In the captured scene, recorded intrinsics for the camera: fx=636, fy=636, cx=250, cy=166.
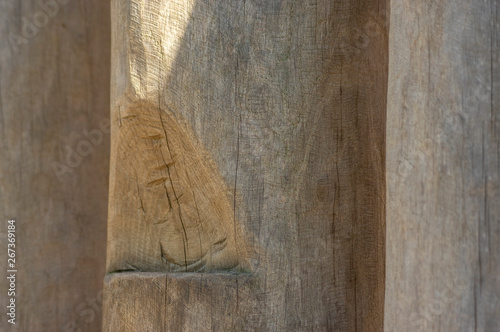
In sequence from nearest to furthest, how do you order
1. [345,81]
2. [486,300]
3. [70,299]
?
[486,300] → [345,81] → [70,299]

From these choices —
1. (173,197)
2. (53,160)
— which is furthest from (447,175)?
(53,160)

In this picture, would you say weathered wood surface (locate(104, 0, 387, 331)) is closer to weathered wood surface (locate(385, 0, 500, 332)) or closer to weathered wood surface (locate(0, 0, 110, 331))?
weathered wood surface (locate(385, 0, 500, 332))

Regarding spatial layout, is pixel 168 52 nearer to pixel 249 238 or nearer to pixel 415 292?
pixel 249 238

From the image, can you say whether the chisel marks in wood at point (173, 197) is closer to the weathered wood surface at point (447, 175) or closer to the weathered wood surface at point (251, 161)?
the weathered wood surface at point (251, 161)

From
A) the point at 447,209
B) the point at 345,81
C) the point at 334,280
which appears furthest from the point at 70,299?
the point at 447,209

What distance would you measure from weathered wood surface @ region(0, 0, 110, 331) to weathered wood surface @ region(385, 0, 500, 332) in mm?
1393

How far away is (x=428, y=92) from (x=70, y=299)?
64.7 inches

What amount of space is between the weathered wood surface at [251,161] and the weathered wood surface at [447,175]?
1.25 ft

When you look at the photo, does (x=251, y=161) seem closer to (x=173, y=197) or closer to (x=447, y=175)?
(x=173, y=197)

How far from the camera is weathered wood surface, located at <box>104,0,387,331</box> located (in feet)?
6.16

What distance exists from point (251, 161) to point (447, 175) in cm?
61

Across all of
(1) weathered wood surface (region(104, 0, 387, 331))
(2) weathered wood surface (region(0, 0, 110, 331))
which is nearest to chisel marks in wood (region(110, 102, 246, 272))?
(1) weathered wood surface (region(104, 0, 387, 331))

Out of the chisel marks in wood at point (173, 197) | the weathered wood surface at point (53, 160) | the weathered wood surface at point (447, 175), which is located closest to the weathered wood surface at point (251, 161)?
the chisel marks in wood at point (173, 197)

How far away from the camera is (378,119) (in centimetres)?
200
